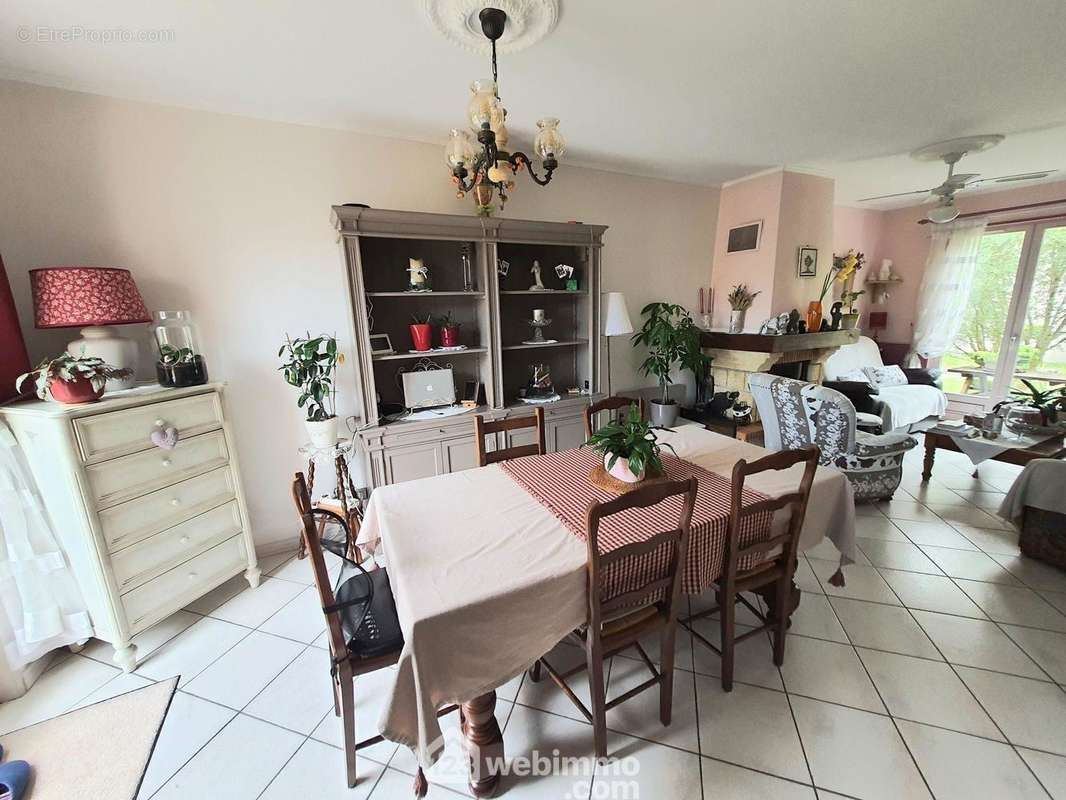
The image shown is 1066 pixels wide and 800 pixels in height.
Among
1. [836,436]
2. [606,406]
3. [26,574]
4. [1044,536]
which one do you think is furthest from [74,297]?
[1044,536]

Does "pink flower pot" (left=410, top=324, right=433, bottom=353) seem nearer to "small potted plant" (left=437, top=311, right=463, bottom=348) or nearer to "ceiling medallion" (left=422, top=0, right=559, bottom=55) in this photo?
"small potted plant" (left=437, top=311, right=463, bottom=348)

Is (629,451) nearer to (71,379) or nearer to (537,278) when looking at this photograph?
(537,278)

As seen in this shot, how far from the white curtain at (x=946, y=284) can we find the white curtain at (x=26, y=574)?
24.6ft

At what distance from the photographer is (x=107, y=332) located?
72.1 inches

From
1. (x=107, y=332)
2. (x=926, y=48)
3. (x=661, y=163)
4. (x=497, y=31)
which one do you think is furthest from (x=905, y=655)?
(x=107, y=332)

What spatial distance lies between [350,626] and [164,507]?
1.23 meters

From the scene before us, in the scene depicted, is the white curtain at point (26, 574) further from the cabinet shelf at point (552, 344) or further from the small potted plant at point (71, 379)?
the cabinet shelf at point (552, 344)

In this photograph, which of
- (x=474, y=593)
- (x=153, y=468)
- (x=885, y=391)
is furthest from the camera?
(x=885, y=391)

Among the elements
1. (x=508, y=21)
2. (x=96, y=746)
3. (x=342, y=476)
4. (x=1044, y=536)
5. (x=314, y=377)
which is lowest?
(x=96, y=746)

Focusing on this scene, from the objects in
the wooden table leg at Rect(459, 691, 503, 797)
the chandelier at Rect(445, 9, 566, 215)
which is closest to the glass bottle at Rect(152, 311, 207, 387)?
the chandelier at Rect(445, 9, 566, 215)

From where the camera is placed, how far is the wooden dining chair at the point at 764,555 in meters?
1.34

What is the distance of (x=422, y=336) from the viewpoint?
2.56m

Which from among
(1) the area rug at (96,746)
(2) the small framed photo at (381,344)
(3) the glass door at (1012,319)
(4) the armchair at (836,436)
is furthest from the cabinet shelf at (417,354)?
(3) the glass door at (1012,319)

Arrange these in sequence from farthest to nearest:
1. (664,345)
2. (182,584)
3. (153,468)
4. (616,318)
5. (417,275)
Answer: (664,345) < (616,318) < (417,275) < (182,584) < (153,468)
